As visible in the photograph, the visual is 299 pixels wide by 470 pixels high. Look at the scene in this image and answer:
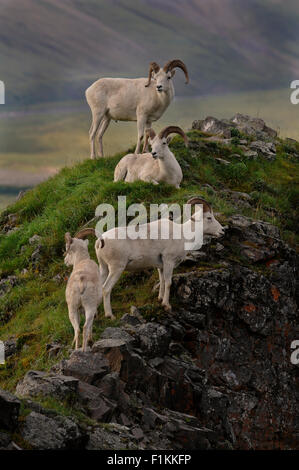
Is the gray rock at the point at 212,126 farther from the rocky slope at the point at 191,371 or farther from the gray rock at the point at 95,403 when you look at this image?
the gray rock at the point at 95,403

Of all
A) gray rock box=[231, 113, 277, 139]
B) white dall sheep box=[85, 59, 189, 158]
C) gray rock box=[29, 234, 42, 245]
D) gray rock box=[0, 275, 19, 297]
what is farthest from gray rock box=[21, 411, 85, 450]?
gray rock box=[231, 113, 277, 139]

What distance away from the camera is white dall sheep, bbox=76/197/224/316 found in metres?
14.4

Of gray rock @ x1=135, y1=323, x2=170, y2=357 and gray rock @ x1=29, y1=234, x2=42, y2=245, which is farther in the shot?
gray rock @ x1=29, y1=234, x2=42, y2=245

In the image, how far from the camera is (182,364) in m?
13.8

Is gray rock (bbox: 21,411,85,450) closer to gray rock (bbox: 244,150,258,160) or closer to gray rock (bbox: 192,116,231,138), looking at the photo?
gray rock (bbox: 244,150,258,160)

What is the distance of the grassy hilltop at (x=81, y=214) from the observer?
15805mm

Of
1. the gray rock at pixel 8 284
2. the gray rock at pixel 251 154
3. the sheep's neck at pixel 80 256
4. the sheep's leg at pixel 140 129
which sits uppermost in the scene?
the sheep's leg at pixel 140 129

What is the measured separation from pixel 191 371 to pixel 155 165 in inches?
377

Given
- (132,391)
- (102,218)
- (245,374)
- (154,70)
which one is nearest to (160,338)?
(132,391)

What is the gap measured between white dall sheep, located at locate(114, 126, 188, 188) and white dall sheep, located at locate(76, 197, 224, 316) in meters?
5.81

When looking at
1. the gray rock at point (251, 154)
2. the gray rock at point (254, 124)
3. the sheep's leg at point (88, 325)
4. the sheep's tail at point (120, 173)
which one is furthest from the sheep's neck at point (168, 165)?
the gray rock at point (254, 124)

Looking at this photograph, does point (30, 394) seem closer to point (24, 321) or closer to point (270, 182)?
point (24, 321)

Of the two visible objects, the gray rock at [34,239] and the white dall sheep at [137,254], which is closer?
the white dall sheep at [137,254]

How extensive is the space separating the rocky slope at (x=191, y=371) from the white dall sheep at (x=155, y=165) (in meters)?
3.19
